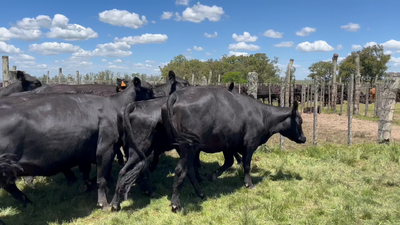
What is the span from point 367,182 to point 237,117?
8.81 feet

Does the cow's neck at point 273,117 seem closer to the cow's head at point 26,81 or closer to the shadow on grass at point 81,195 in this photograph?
the shadow on grass at point 81,195

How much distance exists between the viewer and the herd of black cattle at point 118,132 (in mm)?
3785

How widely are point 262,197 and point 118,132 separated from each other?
256cm

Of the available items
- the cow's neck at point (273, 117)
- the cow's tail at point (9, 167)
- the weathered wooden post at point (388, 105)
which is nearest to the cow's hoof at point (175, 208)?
the cow's tail at point (9, 167)

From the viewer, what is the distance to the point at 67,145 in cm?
408

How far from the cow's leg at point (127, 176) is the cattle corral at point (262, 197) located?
0.21 metres

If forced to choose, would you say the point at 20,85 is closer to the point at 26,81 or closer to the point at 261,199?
the point at 26,81

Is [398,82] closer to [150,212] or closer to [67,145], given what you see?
[150,212]

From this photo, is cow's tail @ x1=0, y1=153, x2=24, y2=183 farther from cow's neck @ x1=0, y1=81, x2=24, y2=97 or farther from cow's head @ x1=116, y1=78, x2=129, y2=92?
cow's neck @ x1=0, y1=81, x2=24, y2=97

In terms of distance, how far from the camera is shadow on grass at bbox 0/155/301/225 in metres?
4.30

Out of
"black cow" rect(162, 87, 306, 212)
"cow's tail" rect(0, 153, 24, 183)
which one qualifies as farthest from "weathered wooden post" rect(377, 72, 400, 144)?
"cow's tail" rect(0, 153, 24, 183)

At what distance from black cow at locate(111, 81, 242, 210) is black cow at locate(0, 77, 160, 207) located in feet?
0.83

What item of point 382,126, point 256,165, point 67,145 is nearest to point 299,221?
point 256,165

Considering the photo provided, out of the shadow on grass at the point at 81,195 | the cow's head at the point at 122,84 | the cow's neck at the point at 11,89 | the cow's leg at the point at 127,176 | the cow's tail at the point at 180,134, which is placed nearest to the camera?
the shadow on grass at the point at 81,195
